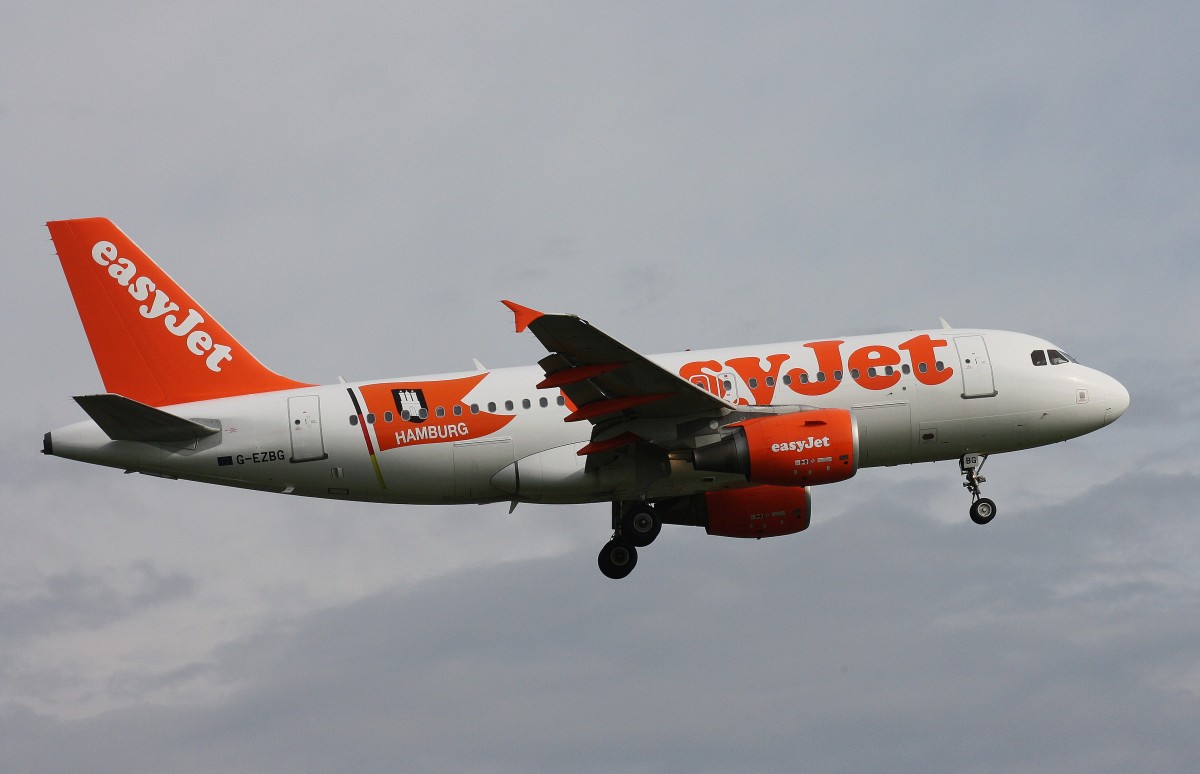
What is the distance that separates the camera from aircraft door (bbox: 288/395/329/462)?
130 ft

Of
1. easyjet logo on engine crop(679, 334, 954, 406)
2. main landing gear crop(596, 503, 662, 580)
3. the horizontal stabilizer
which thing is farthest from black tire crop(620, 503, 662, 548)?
the horizontal stabilizer

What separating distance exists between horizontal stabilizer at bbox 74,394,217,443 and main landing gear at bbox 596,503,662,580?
11.3 metres

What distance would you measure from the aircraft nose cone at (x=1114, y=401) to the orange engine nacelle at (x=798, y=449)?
8.56m

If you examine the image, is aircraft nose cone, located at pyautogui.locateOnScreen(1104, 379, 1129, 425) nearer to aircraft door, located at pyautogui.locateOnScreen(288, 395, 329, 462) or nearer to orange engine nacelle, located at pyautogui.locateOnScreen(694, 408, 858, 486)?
orange engine nacelle, located at pyautogui.locateOnScreen(694, 408, 858, 486)

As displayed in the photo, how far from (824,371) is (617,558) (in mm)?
7945

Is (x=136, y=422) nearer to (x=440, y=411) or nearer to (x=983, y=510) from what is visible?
(x=440, y=411)

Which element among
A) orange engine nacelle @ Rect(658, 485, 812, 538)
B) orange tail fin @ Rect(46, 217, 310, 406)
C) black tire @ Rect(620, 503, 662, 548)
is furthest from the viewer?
orange engine nacelle @ Rect(658, 485, 812, 538)

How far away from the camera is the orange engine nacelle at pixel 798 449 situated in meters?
37.6

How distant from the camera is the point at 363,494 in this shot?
40125mm

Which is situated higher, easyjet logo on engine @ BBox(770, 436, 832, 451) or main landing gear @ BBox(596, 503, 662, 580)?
easyjet logo on engine @ BBox(770, 436, 832, 451)

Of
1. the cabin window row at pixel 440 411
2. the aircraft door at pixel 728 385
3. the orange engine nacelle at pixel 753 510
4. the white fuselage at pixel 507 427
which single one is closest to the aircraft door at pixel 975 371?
the white fuselage at pixel 507 427

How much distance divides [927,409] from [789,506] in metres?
5.23

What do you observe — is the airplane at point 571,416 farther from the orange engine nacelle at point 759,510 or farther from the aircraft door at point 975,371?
the orange engine nacelle at point 759,510

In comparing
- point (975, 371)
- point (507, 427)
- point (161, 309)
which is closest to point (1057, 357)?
point (975, 371)
